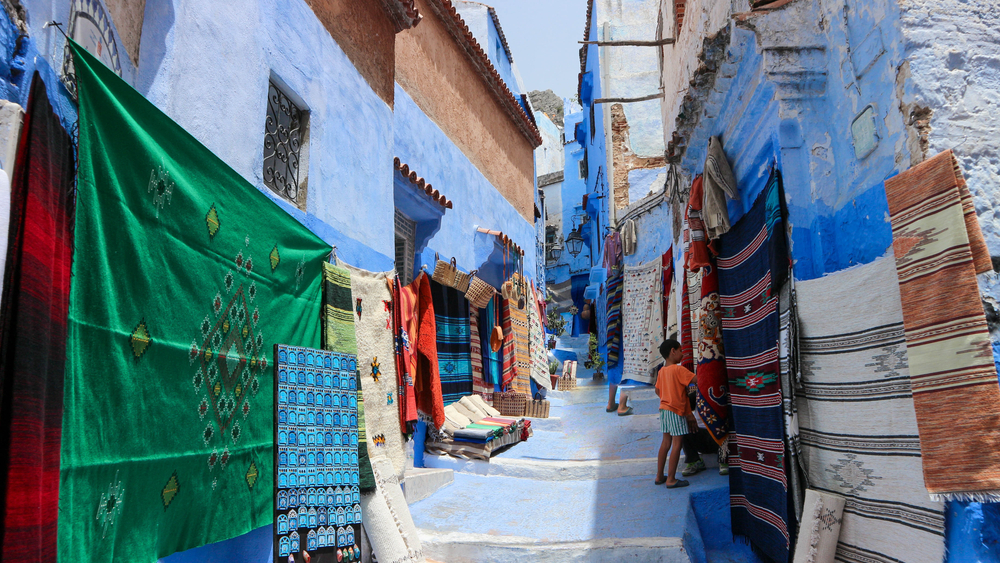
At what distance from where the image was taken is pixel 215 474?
272 centimetres

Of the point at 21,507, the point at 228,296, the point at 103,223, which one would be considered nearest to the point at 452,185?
the point at 228,296

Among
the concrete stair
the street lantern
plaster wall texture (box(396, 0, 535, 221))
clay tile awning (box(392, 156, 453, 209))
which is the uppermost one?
the street lantern

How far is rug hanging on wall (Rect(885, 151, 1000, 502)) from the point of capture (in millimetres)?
2156

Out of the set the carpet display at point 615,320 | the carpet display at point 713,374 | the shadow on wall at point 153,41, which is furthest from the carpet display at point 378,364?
the carpet display at point 615,320

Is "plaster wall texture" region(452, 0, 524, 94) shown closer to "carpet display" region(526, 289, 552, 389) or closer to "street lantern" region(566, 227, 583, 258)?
"carpet display" region(526, 289, 552, 389)

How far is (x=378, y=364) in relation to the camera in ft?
14.4

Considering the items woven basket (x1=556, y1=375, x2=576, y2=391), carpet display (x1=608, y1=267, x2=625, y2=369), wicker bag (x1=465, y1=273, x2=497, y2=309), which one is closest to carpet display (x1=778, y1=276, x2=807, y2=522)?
wicker bag (x1=465, y1=273, x2=497, y2=309)

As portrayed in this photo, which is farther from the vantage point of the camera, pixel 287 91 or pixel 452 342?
pixel 452 342

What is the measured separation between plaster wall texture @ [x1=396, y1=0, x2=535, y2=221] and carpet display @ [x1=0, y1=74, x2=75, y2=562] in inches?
217

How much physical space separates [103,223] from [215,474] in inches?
50.1

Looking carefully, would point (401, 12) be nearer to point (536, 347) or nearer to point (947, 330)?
point (947, 330)

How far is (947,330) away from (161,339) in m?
2.98

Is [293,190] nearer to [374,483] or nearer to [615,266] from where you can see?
[374,483]

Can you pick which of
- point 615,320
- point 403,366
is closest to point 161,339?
point 403,366
